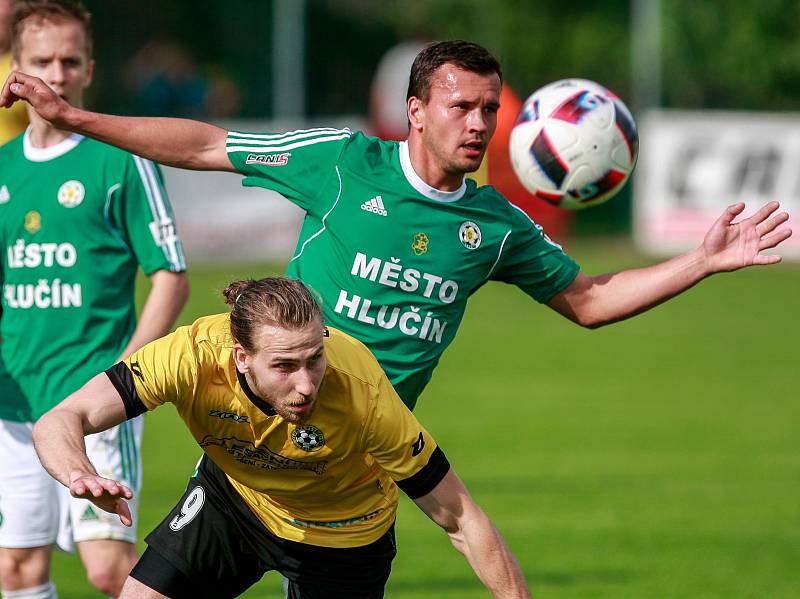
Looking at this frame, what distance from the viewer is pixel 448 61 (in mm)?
5297

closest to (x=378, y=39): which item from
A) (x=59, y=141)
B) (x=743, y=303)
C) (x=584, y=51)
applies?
(x=584, y=51)

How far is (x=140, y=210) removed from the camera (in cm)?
580

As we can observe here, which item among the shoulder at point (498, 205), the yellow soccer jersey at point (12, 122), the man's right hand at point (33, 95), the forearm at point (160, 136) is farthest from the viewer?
the yellow soccer jersey at point (12, 122)

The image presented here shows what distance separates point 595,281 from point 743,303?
13632 millimetres

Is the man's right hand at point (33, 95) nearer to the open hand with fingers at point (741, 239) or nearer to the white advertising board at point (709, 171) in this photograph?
the open hand with fingers at point (741, 239)

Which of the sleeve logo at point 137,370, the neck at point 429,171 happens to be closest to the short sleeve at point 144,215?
the neck at point 429,171

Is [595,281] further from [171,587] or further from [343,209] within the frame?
[171,587]

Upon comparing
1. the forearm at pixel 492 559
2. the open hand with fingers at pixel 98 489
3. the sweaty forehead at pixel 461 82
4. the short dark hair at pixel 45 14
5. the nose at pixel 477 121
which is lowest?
the forearm at pixel 492 559

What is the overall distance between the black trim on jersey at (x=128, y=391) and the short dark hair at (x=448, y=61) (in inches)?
60.6

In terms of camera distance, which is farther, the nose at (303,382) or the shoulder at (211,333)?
the shoulder at (211,333)

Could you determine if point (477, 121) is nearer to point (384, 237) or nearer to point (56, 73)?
point (384, 237)

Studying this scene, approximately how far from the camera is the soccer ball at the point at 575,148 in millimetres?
6145

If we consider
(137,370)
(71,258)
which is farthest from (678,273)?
(71,258)

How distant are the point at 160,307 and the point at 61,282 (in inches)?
15.5
